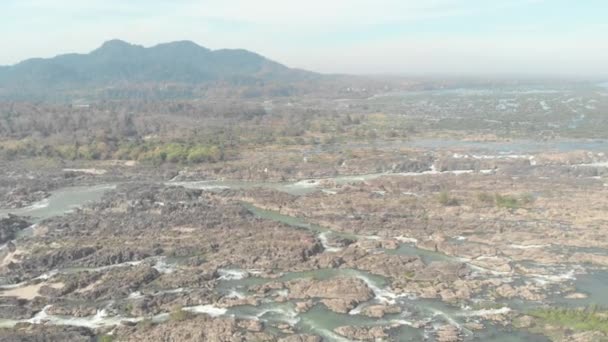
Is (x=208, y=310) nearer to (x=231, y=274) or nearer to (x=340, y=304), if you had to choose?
(x=231, y=274)

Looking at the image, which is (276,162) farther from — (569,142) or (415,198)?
(569,142)

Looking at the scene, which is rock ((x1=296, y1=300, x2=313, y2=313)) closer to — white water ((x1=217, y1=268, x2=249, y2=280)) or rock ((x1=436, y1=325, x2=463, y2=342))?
white water ((x1=217, y1=268, x2=249, y2=280))

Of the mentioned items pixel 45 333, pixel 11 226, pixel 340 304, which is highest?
pixel 11 226

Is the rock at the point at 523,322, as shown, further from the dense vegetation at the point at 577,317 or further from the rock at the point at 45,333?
the rock at the point at 45,333

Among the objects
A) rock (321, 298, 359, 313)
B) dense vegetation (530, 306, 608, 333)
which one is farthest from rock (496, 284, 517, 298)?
rock (321, 298, 359, 313)

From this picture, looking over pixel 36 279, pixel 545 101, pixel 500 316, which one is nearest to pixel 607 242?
pixel 500 316

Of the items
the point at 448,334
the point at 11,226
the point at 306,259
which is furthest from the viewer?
the point at 11,226

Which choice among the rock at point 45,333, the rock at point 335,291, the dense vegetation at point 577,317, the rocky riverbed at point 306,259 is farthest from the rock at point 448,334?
the rock at point 45,333

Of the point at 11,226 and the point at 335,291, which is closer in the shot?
the point at 335,291

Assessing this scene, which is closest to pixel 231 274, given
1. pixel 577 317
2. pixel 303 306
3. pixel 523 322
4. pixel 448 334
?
pixel 303 306

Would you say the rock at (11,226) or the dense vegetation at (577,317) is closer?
the dense vegetation at (577,317)

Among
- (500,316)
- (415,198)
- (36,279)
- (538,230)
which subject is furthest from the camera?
(415,198)
